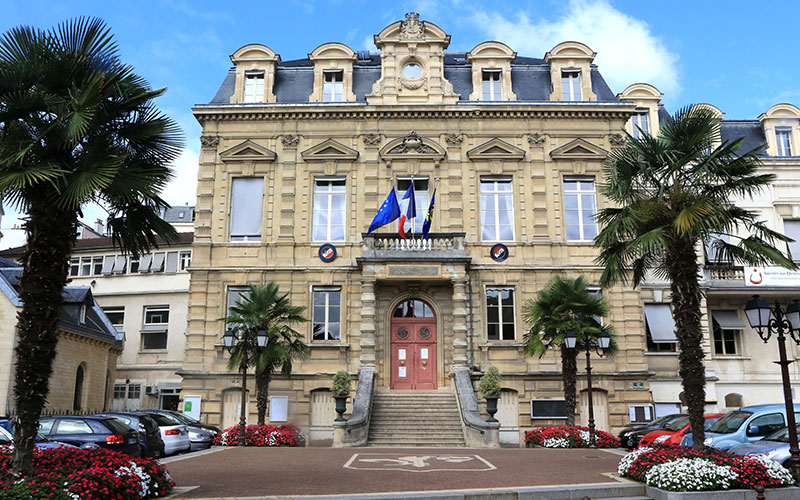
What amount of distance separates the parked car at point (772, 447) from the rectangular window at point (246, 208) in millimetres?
18944

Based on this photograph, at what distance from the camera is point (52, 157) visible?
416 inches

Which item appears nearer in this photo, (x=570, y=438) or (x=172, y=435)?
(x=172, y=435)

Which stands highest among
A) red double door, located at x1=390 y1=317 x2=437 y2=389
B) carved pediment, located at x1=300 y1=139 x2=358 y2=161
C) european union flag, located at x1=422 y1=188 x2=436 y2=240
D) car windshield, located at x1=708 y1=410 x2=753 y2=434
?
carved pediment, located at x1=300 y1=139 x2=358 y2=161


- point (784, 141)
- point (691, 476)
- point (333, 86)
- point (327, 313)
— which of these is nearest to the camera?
point (691, 476)

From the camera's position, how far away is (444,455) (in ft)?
57.2

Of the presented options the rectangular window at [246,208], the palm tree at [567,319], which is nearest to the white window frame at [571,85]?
the palm tree at [567,319]

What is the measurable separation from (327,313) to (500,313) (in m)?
6.76

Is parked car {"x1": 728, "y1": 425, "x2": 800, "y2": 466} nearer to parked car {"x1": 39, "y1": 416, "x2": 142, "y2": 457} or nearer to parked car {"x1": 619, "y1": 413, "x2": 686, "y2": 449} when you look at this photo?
parked car {"x1": 619, "y1": 413, "x2": 686, "y2": 449}

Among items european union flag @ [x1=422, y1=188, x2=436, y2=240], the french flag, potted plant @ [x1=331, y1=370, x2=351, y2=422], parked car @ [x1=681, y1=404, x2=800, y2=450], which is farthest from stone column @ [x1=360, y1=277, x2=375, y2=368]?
parked car @ [x1=681, y1=404, x2=800, y2=450]

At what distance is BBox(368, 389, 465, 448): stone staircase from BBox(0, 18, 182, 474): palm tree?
13.0 m

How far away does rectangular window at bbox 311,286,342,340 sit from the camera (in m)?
26.2

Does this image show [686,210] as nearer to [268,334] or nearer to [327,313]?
[268,334]

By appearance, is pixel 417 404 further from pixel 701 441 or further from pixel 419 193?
pixel 701 441

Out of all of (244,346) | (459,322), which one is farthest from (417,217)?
(244,346)
